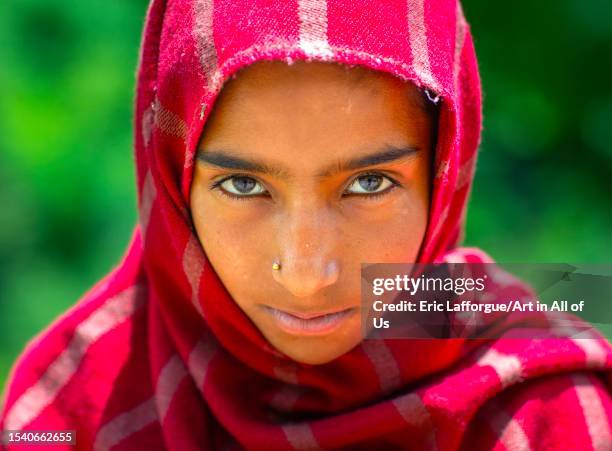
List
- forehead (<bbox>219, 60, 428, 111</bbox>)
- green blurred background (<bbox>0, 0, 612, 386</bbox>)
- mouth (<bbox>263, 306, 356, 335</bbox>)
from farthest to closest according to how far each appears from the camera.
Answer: green blurred background (<bbox>0, 0, 612, 386</bbox>), mouth (<bbox>263, 306, 356, 335</bbox>), forehead (<bbox>219, 60, 428, 111</bbox>)

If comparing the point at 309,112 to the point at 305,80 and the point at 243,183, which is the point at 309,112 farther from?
the point at 243,183

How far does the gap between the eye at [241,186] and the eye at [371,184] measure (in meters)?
0.12

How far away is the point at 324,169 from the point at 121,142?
1762 millimetres

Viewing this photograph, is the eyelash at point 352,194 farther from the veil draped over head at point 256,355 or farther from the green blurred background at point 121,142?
the green blurred background at point 121,142

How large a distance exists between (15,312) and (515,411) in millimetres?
1802

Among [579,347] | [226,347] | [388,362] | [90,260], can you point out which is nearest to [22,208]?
[90,260]

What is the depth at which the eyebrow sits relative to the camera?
102 centimetres

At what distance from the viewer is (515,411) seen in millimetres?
1160

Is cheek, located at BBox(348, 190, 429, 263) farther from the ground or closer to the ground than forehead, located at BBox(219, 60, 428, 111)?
closer to the ground

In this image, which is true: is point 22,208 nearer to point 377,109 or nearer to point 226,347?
point 226,347

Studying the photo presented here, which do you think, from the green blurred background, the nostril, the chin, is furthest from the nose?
the green blurred background

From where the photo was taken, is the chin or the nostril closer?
the nostril

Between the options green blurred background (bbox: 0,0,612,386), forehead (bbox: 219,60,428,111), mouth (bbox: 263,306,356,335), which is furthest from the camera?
green blurred background (bbox: 0,0,612,386)

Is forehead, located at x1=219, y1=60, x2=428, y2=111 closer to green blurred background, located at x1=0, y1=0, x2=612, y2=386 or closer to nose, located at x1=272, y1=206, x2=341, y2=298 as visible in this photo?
nose, located at x1=272, y1=206, x2=341, y2=298
